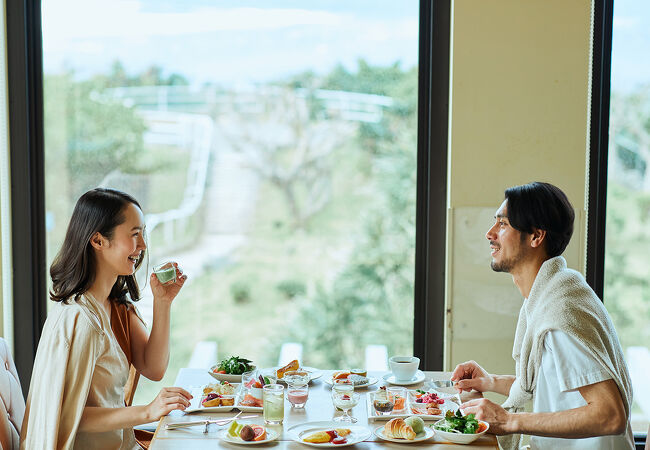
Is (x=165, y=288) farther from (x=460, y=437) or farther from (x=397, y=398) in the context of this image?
(x=460, y=437)

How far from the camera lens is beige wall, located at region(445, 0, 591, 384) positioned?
2.80 metres

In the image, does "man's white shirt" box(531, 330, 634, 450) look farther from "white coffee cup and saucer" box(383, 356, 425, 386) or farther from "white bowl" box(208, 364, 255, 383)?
"white bowl" box(208, 364, 255, 383)

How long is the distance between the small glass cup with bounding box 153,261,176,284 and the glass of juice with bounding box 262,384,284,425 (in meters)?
0.52

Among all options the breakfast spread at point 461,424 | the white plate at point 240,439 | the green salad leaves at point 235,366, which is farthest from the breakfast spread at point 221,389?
the breakfast spread at point 461,424

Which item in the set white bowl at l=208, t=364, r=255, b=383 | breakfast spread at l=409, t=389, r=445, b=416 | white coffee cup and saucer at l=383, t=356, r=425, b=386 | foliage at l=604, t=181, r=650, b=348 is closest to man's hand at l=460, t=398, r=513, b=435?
breakfast spread at l=409, t=389, r=445, b=416

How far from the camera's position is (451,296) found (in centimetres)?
288

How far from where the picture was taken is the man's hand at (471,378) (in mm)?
2127

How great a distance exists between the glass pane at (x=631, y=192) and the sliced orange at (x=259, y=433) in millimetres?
1821

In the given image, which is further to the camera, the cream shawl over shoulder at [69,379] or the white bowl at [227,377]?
the white bowl at [227,377]

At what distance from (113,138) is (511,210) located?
1746 millimetres

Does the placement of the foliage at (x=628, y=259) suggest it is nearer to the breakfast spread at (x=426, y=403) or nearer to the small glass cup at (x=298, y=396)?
the breakfast spread at (x=426, y=403)

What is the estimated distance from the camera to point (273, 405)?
1809mm

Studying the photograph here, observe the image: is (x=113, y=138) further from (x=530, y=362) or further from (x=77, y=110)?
(x=530, y=362)

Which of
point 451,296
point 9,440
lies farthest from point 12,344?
point 451,296
